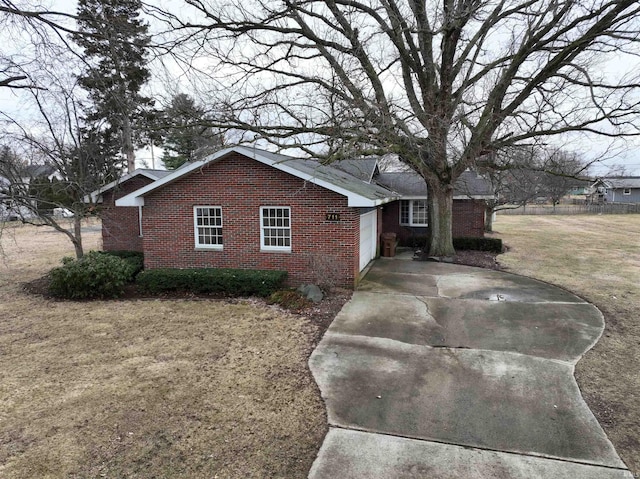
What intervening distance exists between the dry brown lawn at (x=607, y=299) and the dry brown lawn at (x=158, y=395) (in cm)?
358

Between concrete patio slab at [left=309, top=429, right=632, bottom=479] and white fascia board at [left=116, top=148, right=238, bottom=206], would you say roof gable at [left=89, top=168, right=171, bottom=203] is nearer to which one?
white fascia board at [left=116, top=148, right=238, bottom=206]

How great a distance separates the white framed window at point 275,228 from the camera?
11.0 metres

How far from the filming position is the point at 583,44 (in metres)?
11.6

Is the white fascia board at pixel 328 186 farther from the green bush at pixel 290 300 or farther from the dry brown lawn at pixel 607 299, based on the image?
the dry brown lawn at pixel 607 299

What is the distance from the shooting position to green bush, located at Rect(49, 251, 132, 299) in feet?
33.0

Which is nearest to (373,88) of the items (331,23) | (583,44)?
(331,23)

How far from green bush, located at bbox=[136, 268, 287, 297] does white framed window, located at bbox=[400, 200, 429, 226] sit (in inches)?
435

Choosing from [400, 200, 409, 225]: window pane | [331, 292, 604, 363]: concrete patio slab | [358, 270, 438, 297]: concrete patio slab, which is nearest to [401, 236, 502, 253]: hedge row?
[400, 200, 409, 225]: window pane

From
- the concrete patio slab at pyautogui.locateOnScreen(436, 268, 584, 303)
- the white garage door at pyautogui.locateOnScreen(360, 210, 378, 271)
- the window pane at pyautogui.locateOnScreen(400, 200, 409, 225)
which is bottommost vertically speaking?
the concrete patio slab at pyautogui.locateOnScreen(436, 268, 584, 303)

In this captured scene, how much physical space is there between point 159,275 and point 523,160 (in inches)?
524

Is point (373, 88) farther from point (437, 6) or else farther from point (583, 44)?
point (583, 44)

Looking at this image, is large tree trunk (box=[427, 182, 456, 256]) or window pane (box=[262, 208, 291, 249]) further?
large tree trunk (box=[427, 182, 456, 256])

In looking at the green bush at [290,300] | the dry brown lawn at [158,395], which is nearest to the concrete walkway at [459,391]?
A: the dry brown lawn at [158,395]

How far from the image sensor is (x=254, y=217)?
437 inches
